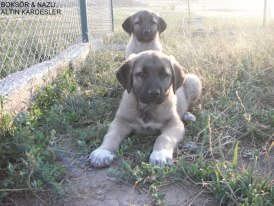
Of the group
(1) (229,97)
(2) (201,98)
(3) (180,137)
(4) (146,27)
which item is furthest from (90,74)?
(3) (180,137)

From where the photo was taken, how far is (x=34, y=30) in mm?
4852

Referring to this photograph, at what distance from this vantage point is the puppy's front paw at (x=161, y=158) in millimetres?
2691

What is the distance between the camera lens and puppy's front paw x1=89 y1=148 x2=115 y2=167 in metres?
2.74

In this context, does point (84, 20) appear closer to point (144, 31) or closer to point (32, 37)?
point (144, 31)

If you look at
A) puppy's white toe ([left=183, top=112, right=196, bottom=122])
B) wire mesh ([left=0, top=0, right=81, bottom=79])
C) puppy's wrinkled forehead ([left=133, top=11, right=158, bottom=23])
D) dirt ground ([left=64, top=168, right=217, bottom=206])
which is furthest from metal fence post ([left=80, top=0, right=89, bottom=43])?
dirt ground ([left=64, top=168, right=217, bottom=206])

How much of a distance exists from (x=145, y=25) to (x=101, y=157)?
339 cm

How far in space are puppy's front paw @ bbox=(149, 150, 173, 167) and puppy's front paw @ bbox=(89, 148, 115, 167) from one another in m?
0.31

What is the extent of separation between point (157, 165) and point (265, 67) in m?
2.84

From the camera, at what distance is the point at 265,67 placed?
4898mm

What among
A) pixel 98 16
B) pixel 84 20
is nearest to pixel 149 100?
pixel 84 20

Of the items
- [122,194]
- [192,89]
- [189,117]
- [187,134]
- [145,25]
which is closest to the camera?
[122,194]

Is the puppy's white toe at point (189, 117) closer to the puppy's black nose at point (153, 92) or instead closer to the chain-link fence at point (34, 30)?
the puppy's black nose at point (153, 92)

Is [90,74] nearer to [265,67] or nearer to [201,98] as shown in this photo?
[201,98]

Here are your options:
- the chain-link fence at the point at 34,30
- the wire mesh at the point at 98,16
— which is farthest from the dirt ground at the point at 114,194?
the wire mesh at the point at 98,16
